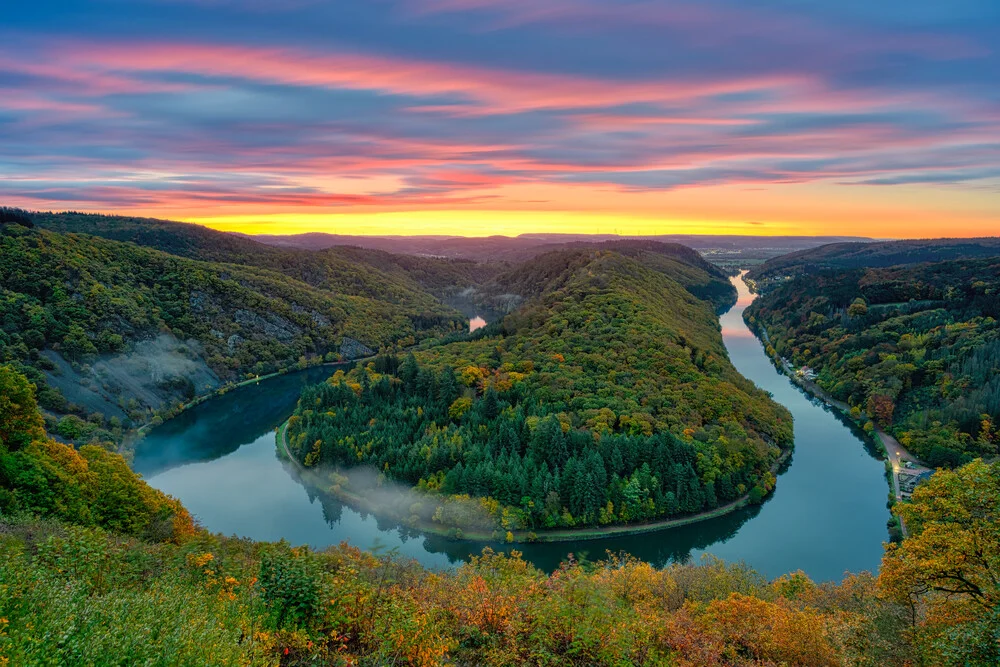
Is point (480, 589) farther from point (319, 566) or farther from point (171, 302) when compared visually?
point (171, 302)

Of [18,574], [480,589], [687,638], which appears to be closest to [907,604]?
[687,638]

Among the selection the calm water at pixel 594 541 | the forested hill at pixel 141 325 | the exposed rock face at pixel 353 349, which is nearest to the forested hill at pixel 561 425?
the calm water at pixel 594 541

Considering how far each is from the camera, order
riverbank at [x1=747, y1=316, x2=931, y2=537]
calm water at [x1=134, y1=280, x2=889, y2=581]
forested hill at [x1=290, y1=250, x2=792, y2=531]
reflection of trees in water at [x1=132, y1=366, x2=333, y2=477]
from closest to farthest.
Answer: calm water at [x1=134, y1=280, x2=889, y2=581], forested hill at [x1=290, y1=250, x2=792, y2=531], riverbank at [x1=747, y1=316, x2=931, y2=537], reflection of trees in water at [x1=132, y1=366, x2=333, y2=477]

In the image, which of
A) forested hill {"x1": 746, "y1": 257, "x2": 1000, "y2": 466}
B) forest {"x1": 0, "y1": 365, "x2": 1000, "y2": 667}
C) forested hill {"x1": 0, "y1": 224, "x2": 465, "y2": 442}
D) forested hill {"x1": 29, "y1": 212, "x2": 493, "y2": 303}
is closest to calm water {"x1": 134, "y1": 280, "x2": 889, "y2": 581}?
forested hill {"x1": 746, "y1": 257, "x2": 1000, "y2": 466}

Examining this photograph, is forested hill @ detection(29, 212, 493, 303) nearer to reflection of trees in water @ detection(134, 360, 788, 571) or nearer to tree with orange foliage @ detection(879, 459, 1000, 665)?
reflection of trees in water @ detection(134, 360, 788, 571)

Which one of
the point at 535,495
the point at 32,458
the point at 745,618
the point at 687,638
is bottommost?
the point at 535,495

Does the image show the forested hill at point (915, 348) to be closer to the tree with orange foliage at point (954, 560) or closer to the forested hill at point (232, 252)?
the tree with orange foliage at point (954, 560)
